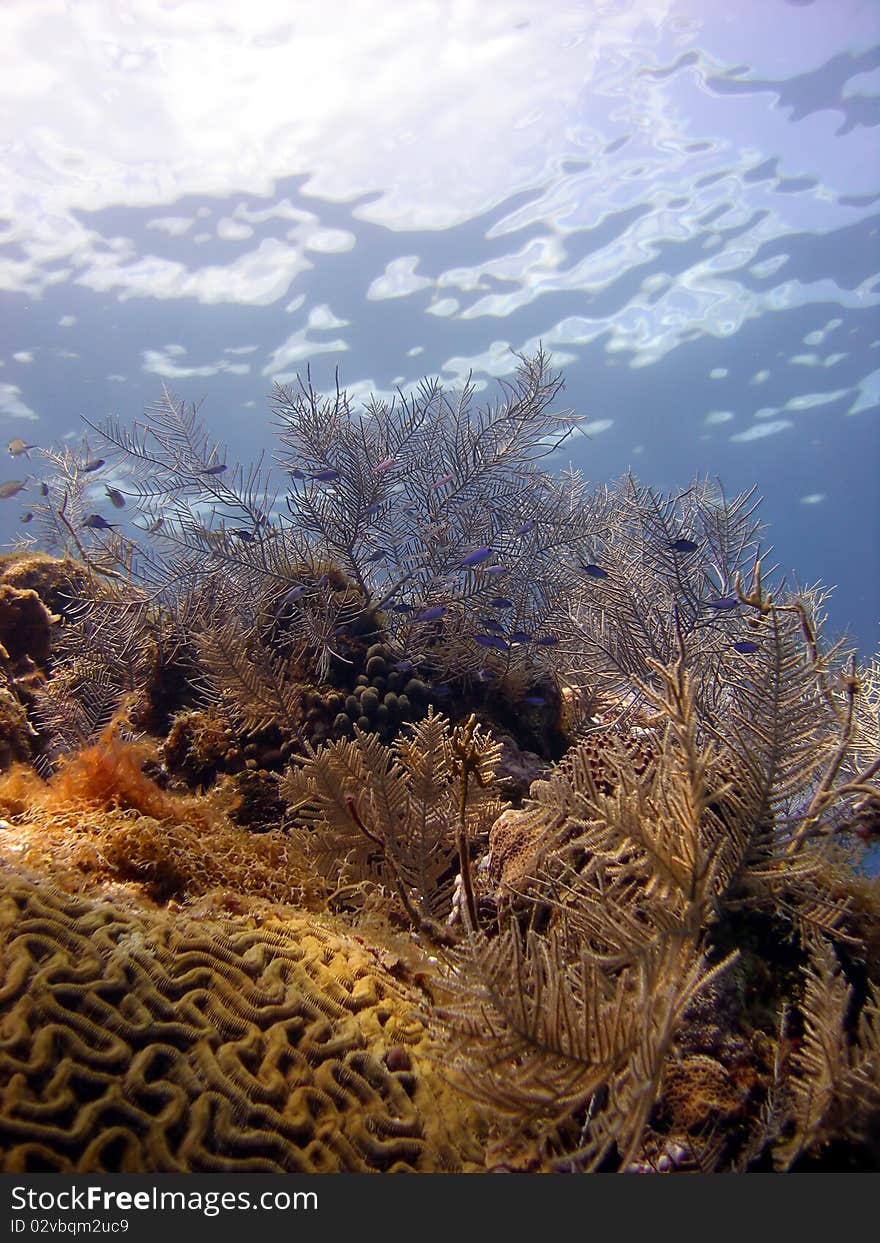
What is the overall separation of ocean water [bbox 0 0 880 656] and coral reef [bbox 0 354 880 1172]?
378 cm

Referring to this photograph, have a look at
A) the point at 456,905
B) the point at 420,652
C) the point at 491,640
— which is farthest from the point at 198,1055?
the point at 420,652

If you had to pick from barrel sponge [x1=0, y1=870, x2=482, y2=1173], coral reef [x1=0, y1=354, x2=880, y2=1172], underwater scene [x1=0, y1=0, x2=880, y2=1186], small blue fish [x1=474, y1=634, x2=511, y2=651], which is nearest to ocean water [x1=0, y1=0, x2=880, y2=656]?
underwater scene [x1=0, y1=0, x2=880, y2=1186]

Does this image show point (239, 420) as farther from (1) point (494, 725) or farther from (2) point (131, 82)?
(1) point (494, 725)

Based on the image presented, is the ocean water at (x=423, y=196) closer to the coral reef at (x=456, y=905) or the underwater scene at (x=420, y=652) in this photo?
the underwater scene at (x=420, y=652)

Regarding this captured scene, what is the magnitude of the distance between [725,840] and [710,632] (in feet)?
14.5

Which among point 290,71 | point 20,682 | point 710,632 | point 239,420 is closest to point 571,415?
point 710,632

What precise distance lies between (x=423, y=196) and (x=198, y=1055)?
61.5 feet

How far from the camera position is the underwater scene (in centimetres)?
200

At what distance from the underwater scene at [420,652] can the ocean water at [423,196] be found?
0.11 meters

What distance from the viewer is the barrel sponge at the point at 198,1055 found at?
1901mm

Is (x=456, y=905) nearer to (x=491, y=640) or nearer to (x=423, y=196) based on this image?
(x=491, y=640)

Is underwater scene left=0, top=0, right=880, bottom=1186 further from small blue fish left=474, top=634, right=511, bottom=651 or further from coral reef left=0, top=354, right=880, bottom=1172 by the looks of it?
small blue fish left=474, top=634, right=511, bottom=651

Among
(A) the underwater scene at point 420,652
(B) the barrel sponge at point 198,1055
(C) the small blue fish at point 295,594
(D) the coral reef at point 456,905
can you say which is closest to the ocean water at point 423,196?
(A) the underwater scene at point 420,652

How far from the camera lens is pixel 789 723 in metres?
2.18
